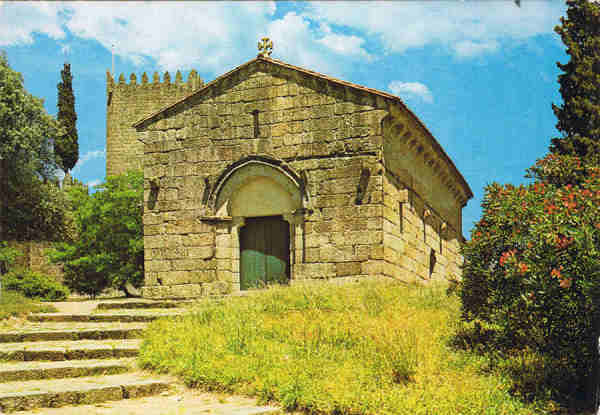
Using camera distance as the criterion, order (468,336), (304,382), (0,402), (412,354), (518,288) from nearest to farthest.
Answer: (0,402), (304,382), (412,354), (518,288), (468,336)

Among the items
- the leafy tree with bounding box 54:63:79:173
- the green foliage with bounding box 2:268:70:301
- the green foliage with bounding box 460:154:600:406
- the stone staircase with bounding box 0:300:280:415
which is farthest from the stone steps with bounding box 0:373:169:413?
the leafy tree with bounding box 54:63:79:173

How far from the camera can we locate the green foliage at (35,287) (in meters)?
17.9

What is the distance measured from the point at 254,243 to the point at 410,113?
4916mm

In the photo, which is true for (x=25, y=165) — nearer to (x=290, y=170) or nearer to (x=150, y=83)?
(x=150, y=83)

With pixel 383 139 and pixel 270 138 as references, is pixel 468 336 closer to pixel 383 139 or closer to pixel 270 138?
pixel 383 139

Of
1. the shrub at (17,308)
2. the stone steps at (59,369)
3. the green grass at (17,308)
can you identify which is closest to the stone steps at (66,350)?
the stone steps at (59,369)

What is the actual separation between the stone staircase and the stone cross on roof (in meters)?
7.36

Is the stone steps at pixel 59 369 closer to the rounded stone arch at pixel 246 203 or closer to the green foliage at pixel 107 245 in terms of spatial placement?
the rounded stone arch at pixel 246 203

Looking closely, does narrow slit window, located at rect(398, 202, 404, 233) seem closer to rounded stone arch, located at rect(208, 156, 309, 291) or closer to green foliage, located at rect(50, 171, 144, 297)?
rounded stone arch, located at rect(208, 156, 309, 291)

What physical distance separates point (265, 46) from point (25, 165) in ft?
58.9

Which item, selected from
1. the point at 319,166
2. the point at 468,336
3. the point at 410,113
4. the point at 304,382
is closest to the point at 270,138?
the point at 319,166

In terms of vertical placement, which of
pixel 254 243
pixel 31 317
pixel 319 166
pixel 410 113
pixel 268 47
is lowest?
pixel 31 317

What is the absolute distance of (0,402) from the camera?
652 centimetres

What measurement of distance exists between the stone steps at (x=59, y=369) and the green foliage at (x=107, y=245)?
17454mm
